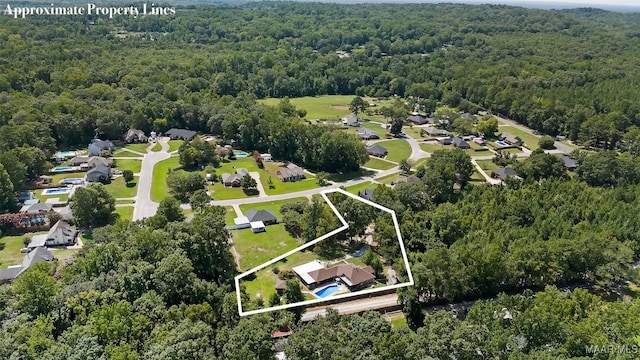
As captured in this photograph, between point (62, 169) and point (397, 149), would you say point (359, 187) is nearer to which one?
point (397, 149)

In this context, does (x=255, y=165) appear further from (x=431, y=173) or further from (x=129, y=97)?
(x=129, y=97)

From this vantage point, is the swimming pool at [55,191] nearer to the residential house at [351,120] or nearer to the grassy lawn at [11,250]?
the grassy lawn at [11,250]

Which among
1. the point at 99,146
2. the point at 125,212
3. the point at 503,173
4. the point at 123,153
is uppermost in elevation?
the point at 503,173

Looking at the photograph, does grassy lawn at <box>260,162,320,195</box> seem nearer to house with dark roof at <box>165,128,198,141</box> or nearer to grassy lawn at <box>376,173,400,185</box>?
grassy lawn at <box>376,173,400,185</box>

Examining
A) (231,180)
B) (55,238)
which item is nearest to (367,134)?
(231,180)

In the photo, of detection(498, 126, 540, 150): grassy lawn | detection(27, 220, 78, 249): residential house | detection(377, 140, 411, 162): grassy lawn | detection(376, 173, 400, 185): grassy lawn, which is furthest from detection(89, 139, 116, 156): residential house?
detection(498, 126, 540, 150): grassy lawn

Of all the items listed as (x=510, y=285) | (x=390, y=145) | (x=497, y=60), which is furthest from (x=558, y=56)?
(x=510, y=285)

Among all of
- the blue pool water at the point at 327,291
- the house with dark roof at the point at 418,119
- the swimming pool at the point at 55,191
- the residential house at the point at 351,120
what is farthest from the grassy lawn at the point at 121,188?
the house with dark roof at the point at 418,119
